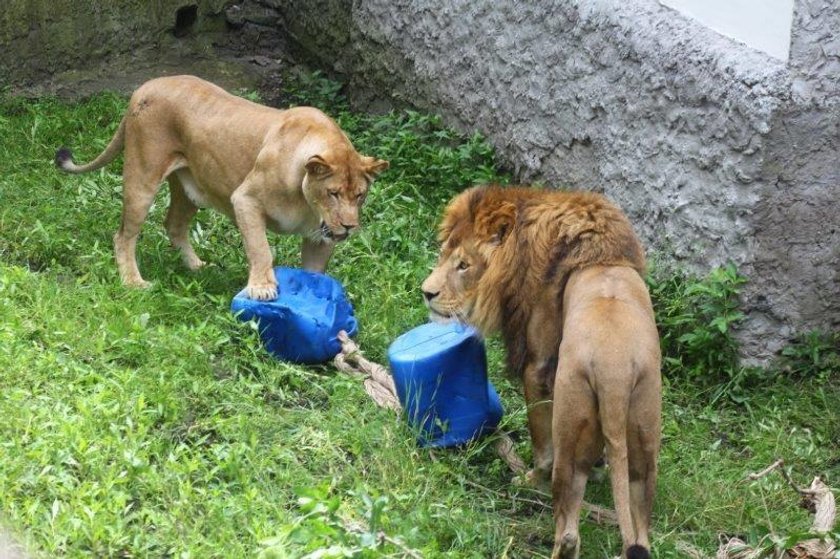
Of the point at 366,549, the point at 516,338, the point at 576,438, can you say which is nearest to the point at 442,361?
the point at 516,338

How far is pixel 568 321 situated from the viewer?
4820mm

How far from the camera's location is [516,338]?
5336 mm

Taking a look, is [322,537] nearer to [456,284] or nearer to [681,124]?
[456,284]

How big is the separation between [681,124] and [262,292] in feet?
7.58

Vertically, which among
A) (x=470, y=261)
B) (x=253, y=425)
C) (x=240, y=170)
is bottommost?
(x=253, y=425)

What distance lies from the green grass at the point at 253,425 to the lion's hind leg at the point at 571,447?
34 cm

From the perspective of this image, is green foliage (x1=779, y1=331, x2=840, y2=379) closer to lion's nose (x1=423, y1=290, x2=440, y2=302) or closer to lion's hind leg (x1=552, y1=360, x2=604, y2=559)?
lion's nose (x1=423, y1=290, x2=440, y2=302)

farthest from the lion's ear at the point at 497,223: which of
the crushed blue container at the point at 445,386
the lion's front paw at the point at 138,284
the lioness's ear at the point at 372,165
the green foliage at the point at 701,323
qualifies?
the lion's front paw at the point at 138,284

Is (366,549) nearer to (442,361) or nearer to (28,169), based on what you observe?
(442,361)

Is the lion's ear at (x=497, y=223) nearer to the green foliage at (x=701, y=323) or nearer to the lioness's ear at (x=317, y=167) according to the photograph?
the lioness's ear at (x=317, y=167)

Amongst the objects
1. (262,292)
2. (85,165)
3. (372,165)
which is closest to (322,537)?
(262,292)

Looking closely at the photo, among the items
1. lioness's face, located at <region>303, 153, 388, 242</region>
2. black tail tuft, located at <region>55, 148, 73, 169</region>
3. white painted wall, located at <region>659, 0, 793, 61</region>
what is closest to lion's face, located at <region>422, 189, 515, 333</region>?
lioness's face, located at <region>303, 153, 388, 242</region>

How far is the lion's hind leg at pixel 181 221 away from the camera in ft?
24.1

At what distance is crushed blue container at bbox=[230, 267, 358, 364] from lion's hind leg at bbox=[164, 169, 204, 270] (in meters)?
1.01
